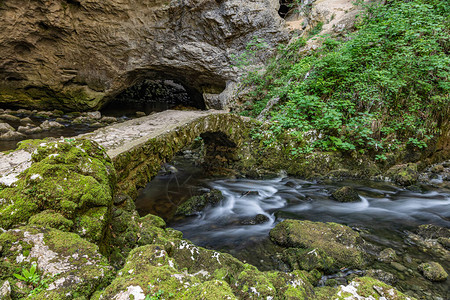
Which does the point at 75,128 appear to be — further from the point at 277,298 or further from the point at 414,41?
the point at 414,41

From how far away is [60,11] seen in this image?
9461 millimetres

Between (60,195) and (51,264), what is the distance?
0.58m

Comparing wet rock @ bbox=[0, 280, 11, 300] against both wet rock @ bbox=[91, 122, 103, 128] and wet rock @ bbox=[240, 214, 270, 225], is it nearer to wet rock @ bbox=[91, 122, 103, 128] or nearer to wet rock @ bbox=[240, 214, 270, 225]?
wet rock @ bbox=[240, 214, 270, 225]

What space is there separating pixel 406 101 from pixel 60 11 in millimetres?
13182

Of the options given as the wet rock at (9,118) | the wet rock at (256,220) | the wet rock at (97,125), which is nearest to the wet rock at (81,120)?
the wet rock at (97,125)

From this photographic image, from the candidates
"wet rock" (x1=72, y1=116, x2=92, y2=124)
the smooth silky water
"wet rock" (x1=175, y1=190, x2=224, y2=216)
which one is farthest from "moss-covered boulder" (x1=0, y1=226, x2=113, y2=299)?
"wet rock" (x1=72, y1=116, x2=92, y2=124)

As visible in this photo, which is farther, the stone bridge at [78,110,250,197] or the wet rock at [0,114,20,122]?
the wet rock at [0,114,20,122]

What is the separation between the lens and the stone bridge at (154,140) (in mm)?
3404

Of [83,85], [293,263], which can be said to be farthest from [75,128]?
[293,263]

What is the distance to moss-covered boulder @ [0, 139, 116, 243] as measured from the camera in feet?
4.97

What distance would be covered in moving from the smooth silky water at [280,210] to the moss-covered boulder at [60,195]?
2192 millimetres

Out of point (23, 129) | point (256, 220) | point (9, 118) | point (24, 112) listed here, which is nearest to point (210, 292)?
point (256, 220)

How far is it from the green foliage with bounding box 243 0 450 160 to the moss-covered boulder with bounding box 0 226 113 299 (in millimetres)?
5644

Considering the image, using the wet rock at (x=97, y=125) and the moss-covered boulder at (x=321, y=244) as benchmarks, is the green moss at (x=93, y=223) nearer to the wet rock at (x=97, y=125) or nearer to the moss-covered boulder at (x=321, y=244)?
the moss-covered boulder at (x=321, y=244)
